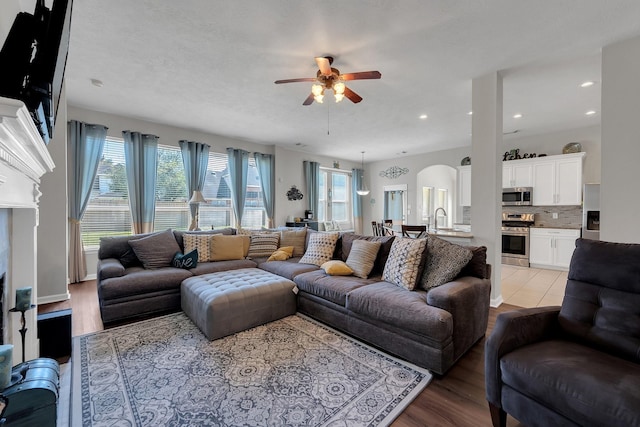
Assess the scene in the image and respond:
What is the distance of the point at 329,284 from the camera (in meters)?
2.72

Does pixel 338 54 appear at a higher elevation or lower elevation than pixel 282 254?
higher

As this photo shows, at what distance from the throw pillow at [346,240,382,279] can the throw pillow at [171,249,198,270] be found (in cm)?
196

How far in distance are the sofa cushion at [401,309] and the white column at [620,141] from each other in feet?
6.96

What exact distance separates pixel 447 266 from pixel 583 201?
175 inches

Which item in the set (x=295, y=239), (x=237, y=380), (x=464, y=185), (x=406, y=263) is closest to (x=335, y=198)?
(x=464, y=185)

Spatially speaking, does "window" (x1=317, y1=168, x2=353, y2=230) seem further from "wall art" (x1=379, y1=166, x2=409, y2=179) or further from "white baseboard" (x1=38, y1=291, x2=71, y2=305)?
"white baseboard" (x1=38, y1=291, x2=71, y2=305)

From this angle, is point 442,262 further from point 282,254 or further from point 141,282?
point 141,282

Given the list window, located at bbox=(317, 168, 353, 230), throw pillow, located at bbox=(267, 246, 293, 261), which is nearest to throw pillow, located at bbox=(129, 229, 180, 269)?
throw pillow, located at bbox=(267, 246, 293, 261)

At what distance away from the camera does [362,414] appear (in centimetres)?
158

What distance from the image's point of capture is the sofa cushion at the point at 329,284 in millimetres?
2572

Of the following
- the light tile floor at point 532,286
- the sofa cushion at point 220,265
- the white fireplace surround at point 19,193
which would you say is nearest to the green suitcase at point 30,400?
the white fireplace surround at point 19,193

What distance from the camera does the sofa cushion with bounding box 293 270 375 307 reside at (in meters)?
2.57

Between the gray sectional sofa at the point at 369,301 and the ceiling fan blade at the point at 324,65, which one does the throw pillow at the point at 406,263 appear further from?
the ceiling fan blade at the point at 324,65

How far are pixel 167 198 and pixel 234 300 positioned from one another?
11.8 feet
